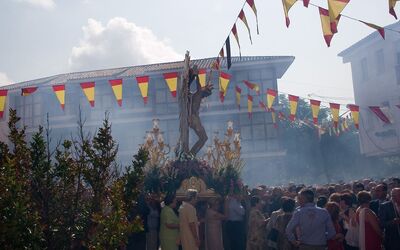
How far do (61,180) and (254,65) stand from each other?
23.4 metres

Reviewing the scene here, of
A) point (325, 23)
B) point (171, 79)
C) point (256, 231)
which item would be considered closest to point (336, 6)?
point (325, 23)

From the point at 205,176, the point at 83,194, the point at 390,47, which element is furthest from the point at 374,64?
the point at 83,194

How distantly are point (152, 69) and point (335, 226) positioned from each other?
23.8 meters

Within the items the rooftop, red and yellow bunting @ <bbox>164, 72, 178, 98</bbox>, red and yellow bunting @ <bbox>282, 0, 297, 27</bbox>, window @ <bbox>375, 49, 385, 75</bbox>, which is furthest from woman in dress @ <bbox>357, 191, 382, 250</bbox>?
window @ <bbox>375, 49, 385, 75</bbox>

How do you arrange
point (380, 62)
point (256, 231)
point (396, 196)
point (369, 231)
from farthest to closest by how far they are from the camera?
point (380, 62) < point (256, 231) < point (396, 196) < point (369, 231)

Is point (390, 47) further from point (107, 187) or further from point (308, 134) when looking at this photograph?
point (107, 187)

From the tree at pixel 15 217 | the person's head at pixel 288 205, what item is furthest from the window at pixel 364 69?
the tree at pixel 15 217

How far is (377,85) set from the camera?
27.6 m

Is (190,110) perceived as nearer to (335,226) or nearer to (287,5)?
(287,5)

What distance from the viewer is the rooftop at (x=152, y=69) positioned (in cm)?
2767

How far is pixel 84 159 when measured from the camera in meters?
5.32

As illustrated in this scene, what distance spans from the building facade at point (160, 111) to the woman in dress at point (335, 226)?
19.2 m

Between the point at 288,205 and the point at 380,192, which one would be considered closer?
the point at 288,205

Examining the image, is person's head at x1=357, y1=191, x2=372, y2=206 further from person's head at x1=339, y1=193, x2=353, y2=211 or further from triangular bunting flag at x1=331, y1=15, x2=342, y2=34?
triangular bunting flag at x1=331, y1=15, x2=342, y2=34
